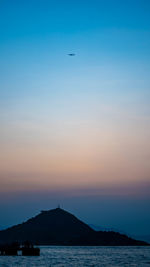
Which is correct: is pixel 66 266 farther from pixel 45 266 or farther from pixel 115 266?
pixel 115 266

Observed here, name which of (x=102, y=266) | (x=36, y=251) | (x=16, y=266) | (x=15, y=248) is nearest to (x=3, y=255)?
(x=15, y=248)

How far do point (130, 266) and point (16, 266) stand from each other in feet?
83.0

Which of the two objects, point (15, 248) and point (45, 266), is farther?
Answer: point (15, 248)

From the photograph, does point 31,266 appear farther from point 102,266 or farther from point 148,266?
point 148,266

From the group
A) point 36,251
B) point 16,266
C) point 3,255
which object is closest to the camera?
point 16,266

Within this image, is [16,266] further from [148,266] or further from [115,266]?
[148,266]

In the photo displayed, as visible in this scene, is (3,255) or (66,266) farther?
(3,255)

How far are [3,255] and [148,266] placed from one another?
2098 inches

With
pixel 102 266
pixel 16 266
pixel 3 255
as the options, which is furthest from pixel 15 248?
pixel 102 266

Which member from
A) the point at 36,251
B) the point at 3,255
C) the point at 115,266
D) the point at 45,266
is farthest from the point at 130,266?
the point at 3,255

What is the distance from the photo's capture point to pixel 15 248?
114688 millimetres

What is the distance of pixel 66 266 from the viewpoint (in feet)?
276

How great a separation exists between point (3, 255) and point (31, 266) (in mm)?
40330

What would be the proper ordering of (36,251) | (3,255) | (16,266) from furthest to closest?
(3,255) → (36,251) → (16,266)
